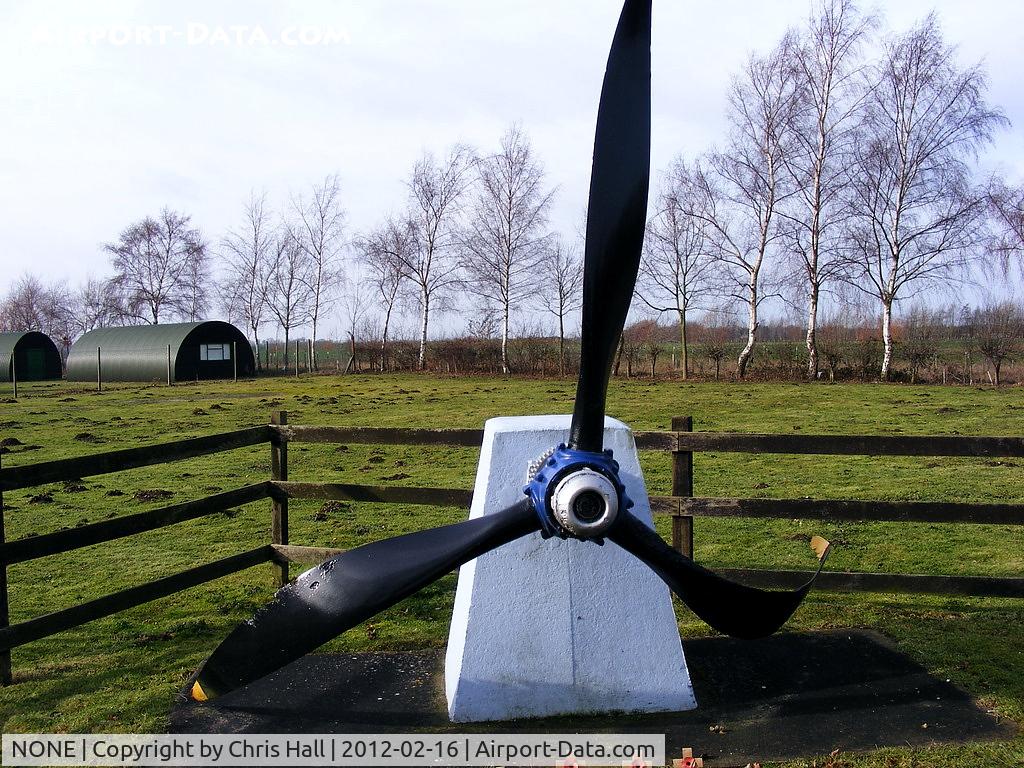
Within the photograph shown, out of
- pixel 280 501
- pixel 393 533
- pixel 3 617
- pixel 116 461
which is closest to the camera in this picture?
pixel 3 617

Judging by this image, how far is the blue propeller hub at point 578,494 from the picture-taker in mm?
3305

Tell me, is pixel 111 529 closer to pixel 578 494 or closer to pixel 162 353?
pixel 578 494

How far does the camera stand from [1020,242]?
28.5 m

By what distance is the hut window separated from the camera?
40.0 metres

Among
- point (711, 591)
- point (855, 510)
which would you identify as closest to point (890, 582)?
point (855, 510)

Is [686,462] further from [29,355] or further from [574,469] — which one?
[29,355]

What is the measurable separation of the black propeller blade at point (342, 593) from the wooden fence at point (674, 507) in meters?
1.98

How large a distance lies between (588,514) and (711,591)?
1.03m

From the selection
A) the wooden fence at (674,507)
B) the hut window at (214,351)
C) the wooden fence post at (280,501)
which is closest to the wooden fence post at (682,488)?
the wooden fence at (674,507)

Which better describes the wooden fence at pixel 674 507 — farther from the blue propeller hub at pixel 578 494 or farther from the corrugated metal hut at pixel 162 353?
the corrugated metal hut at pixel 162 353

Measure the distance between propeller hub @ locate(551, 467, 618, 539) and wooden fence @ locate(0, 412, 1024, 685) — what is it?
7.79ft

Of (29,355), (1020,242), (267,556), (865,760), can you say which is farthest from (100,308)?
(865,760)

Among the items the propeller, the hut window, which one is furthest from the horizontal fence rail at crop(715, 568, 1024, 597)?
the hut window

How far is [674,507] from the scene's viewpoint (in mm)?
5672
